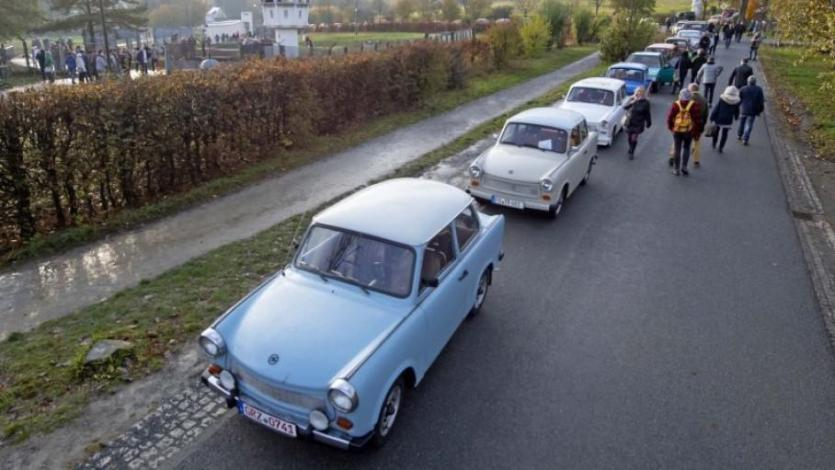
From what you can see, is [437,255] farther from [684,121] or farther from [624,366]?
[684,121]

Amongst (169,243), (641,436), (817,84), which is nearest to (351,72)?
(169,243)

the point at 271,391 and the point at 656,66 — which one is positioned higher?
the point at 656,66

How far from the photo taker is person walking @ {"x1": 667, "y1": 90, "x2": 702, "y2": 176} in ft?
38.2

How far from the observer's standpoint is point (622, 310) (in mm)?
6988

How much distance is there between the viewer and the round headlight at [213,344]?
180 inches

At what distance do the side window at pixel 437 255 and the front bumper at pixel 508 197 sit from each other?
403 centimetres

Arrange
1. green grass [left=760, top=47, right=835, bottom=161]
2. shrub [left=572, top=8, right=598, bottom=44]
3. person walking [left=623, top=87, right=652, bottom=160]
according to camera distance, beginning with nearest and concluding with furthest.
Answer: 1. person walking [left=623, top=87, right=652, bottom=160]
2. green grass [left=760, top=47, right=835, bottom=161]
3. shrub [left=572, top=8, right=598, bottom=44]

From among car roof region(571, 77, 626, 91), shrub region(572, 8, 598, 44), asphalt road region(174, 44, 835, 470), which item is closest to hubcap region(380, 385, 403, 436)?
asphalt road region(174, 44, 835, 470)

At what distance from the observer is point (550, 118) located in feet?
34.6

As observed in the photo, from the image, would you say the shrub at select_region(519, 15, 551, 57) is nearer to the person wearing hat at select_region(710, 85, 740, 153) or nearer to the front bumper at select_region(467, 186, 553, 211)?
the person wearing hat at select_region(710, 85, 740, 153)

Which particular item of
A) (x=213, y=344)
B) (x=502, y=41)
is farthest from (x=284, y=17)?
(x=213, y=344)

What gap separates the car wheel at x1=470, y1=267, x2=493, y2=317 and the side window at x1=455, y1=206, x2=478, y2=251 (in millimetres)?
582

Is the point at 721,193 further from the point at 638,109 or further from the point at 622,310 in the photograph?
the point at 622,310

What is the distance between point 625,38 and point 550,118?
22.7 m
